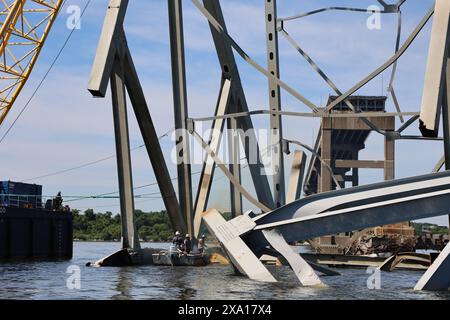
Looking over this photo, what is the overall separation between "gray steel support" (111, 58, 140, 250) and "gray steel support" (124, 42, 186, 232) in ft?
3.03

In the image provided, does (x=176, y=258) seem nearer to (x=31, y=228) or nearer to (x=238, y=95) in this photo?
(x=238, y=95)

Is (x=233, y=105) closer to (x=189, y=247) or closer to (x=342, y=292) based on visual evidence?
(x=189, y=247)

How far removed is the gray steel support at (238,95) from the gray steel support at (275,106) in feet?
2.68

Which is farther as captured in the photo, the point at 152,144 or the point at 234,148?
the point at 234,148

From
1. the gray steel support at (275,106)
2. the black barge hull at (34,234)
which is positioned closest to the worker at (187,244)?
the gray steel support at (275,106)

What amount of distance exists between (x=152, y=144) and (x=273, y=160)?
709 cm

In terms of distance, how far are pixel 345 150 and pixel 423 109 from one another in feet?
451

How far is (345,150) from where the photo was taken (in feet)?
535

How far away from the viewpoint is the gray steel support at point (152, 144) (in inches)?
1629

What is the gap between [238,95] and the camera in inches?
1955

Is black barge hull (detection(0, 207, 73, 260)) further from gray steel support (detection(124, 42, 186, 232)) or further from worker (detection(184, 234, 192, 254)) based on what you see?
worker (detection(184, 234, 192, 254))

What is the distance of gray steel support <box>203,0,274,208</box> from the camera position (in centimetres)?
4628

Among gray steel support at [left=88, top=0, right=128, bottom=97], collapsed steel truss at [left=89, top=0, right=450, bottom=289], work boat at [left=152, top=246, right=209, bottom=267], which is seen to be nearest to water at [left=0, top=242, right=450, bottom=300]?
collapsed steel truss at [left=89, top=0, right=450, bottom=289]

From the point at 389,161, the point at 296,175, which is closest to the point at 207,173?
the point at 296,175
